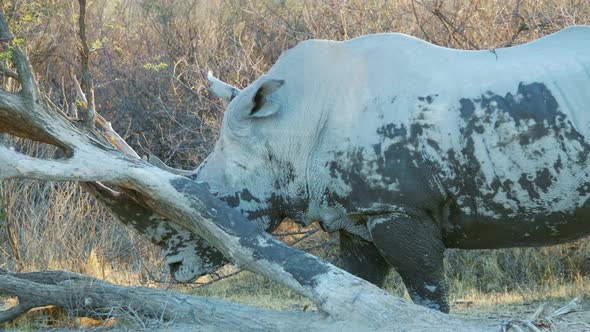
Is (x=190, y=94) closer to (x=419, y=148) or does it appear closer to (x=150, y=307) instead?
(x=150, y=307)

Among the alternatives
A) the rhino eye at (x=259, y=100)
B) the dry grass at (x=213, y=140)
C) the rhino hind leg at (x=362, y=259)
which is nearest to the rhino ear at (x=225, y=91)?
the rhino eye at (x=259, y=100)

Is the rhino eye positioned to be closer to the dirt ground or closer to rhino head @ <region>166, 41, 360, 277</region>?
rhino head @ <region>166, 41, 360, 277</region>

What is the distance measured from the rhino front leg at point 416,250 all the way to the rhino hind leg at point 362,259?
527mm

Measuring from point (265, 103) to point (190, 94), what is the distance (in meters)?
5.91

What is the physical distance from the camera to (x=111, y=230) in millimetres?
9438

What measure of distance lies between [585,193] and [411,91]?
102 cm

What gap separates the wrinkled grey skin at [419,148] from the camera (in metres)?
5.06

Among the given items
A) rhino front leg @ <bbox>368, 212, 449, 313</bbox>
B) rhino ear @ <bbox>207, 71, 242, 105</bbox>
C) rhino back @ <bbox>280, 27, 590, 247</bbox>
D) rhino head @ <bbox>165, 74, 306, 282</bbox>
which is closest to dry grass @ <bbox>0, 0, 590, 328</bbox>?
rhino ear @ <bbox>207, 71, 242, 105</bbox>

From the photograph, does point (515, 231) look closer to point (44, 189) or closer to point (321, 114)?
point (321, 114)

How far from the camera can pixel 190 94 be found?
1131 centimetres

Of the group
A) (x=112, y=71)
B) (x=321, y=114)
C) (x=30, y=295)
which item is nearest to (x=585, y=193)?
(x=321, y=114)

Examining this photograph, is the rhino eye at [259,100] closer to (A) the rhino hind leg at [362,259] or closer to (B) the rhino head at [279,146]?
(B) the rhino head at [279,146]

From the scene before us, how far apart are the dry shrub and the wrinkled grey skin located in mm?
2707

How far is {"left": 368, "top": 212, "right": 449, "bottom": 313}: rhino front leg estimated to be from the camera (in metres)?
5.15
